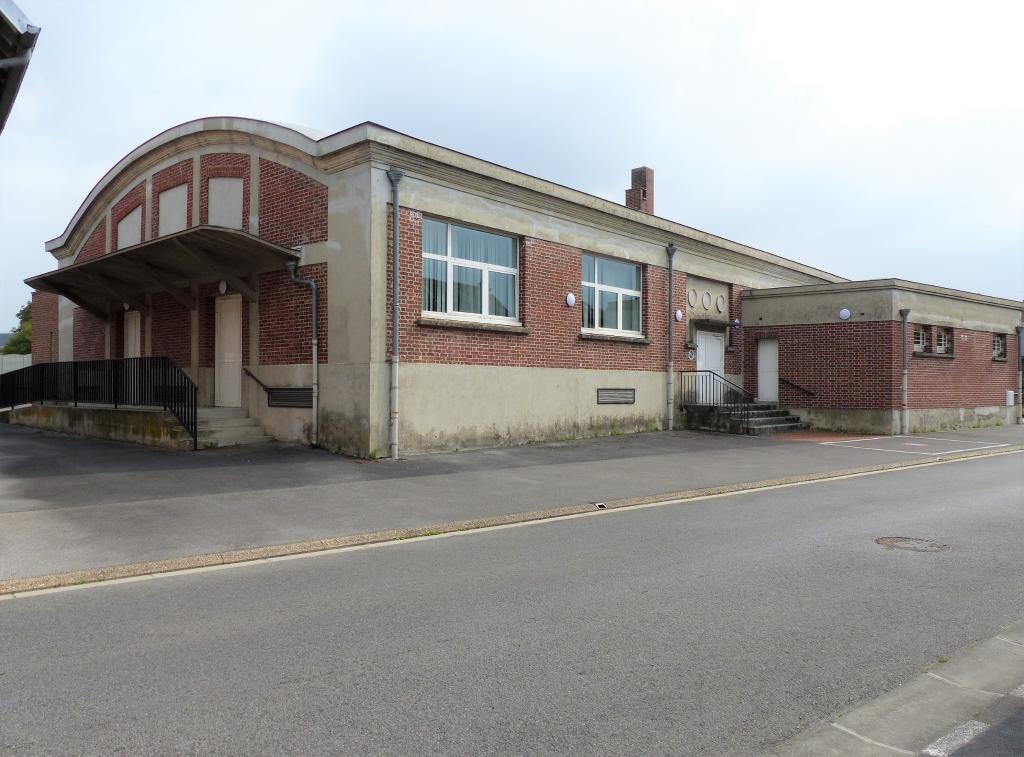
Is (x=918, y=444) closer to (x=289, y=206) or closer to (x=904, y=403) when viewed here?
(x=904, y=403)

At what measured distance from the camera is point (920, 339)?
21531 millimetres

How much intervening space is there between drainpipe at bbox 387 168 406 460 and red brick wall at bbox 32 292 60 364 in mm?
16798

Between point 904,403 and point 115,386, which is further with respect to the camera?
point 904,403

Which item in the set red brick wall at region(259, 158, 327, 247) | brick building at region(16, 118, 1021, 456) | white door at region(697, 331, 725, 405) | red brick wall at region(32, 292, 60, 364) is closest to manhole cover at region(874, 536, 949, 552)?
brick building at region(16, 118, 1021, 456)

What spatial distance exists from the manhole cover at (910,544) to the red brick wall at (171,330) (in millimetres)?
14759

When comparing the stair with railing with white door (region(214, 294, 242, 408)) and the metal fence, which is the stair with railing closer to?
white door (region(214, 294, 242, 408))

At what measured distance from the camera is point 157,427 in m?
14.0

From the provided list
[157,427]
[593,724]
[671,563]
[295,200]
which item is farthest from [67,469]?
[593,724]

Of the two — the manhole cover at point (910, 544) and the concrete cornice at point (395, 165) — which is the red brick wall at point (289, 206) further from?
the manhole cover at point (910, 544)

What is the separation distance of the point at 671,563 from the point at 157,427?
11.3 m

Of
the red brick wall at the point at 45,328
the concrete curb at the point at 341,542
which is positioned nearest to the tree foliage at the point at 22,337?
the red brick wall at the point at 45,328

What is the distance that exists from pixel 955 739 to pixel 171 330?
17.6 m

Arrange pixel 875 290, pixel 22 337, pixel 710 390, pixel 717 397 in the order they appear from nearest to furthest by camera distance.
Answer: pixel 875 290 < pixel 710 390 < pixel 717 397 < pixel 22 337

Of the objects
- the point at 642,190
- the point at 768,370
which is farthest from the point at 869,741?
the point at 642,190
